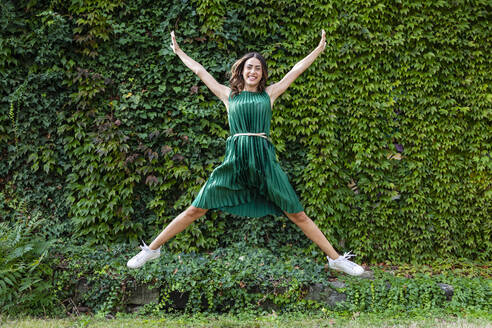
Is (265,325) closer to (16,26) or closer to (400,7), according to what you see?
(400,7)

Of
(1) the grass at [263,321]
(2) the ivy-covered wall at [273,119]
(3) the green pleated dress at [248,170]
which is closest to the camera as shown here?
(3) the green pleated dress at [248,170]

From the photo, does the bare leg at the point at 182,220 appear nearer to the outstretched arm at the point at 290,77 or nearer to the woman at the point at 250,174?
the woman at the point at 250,174

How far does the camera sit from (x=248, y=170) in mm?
3150

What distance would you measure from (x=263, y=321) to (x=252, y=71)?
224 centimetres

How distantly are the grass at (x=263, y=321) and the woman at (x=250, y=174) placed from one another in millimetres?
530

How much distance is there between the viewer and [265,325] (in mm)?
3223

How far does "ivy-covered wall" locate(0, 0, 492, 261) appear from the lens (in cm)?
454

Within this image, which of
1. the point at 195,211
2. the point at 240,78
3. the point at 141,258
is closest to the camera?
the point at 195,211

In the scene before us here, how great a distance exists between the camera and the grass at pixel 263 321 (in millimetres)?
3221

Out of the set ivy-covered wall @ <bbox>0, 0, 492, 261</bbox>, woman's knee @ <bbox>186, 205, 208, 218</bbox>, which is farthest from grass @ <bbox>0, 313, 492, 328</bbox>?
ivy-covered wall @ <bbox>0, 0, 492, 261</bbox>

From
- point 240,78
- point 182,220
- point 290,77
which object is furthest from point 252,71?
point 182,220

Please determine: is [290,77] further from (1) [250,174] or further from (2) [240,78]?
(1) [250,174]

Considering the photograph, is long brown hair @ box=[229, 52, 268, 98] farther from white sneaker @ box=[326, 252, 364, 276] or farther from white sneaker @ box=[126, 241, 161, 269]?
white sneaker @ box=[326, 252, 364, 276]

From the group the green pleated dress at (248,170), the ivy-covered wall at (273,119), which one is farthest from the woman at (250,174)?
the ivy-covered wall at (273,119)
